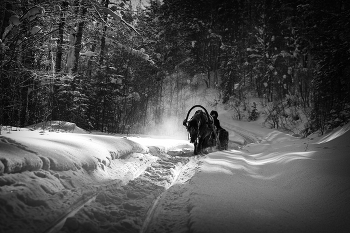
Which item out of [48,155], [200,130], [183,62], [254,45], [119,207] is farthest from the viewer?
[183,62]

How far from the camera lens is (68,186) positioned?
309 centimetres

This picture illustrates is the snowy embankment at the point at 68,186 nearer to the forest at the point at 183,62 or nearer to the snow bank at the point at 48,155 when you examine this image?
the snow bank at the point at 48,155

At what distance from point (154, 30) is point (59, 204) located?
3159cm

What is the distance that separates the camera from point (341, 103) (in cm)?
969

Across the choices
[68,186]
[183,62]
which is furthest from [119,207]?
[183,62]

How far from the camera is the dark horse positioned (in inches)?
296

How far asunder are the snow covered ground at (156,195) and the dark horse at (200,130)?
272 centimetres

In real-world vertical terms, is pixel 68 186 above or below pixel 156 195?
above

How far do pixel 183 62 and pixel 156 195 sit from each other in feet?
95.4

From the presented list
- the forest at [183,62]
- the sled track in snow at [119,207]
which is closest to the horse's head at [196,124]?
the sled track in snow at [119,207]

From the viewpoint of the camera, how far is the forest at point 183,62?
7.77m

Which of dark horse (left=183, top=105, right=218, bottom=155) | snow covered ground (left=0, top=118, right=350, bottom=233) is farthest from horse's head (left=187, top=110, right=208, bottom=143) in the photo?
snow covered ground (left=0, top=118, right=350, bottom=233)

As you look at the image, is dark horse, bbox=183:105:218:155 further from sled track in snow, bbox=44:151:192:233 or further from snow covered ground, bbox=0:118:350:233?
sled track in snow, bbox=44:151:192:233

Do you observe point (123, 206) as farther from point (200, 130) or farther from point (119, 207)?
point (200, 130)
